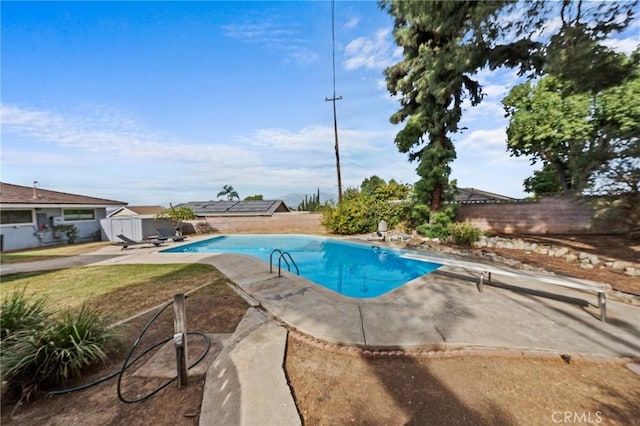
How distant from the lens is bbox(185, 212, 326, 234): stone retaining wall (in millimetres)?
16688

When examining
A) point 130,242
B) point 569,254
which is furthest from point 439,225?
point 130,242

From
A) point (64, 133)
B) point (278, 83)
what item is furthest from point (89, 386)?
point (64, 133)

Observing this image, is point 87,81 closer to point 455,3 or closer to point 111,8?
point 111,8

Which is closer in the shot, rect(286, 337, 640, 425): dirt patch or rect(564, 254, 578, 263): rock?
rect(286, 337, 640, 425): dirt patch

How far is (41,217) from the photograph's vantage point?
11.5m

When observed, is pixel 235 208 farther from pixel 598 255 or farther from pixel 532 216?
pixel 598 255

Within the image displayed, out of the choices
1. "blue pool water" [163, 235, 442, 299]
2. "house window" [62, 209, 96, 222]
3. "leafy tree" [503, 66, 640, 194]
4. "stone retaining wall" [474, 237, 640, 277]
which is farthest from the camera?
"house window" [62, 209, 96, 222]

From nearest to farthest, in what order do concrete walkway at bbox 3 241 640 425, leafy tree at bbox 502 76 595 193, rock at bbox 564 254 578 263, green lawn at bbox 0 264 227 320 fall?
concrete walkway at bbox 3 241 640 425 < green lawn at bbox 0 264 227 320 < rock at bbox 564 254 578 263 < leafy tree at bbox 502 76 595 193

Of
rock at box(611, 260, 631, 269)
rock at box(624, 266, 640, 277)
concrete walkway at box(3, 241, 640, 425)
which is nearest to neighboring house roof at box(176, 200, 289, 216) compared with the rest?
concrete walkway at box(3, 241, 640, 425)

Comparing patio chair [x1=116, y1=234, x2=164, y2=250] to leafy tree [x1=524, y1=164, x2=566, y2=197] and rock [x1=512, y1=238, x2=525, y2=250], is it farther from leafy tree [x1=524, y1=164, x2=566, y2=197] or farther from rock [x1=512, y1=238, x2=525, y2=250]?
leafy tree [x1=524, y1=164, x2=566, y2=197]

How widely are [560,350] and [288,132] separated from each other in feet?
64.3

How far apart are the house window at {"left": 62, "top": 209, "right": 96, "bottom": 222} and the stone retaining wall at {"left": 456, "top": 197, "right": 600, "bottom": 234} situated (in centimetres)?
2179

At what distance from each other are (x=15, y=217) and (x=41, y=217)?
0.94 metres

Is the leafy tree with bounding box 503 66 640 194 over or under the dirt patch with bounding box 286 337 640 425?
over
